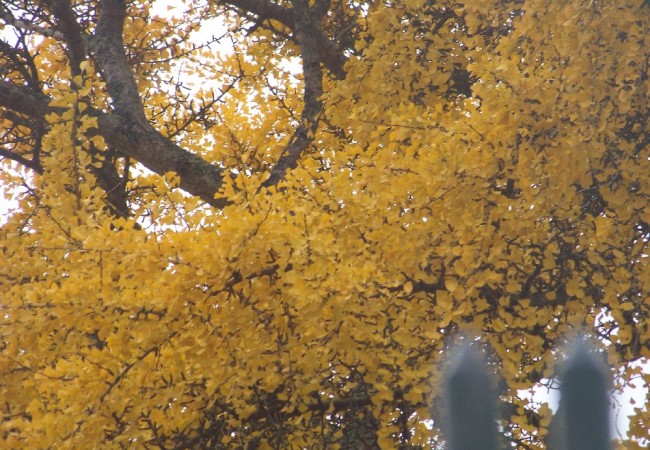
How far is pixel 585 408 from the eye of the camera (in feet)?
9.15

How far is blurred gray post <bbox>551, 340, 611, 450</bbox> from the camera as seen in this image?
2.78 m

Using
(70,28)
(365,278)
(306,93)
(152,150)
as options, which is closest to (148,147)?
(152,150)

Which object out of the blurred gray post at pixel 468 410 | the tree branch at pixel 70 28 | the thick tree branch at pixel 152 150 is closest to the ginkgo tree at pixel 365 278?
the blurred gray post at pixel 468 410

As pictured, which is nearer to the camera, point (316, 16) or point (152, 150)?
point (152, 150)

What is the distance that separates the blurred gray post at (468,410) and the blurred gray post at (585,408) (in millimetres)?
258

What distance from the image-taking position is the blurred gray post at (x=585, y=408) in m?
2.78

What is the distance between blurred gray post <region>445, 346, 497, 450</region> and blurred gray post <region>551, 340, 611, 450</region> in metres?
0.26

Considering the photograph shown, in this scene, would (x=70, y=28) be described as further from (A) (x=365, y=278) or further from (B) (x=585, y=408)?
(B) (x=585, y=408)

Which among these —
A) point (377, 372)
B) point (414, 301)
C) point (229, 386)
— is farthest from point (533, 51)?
point (229, 386)

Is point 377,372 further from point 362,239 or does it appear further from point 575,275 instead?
point 575,275

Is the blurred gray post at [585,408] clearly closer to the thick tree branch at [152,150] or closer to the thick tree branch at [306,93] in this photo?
the thick tree branch at [306,93]

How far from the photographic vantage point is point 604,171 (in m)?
3.46

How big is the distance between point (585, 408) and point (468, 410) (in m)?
0.44

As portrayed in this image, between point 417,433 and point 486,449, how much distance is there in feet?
0.88
